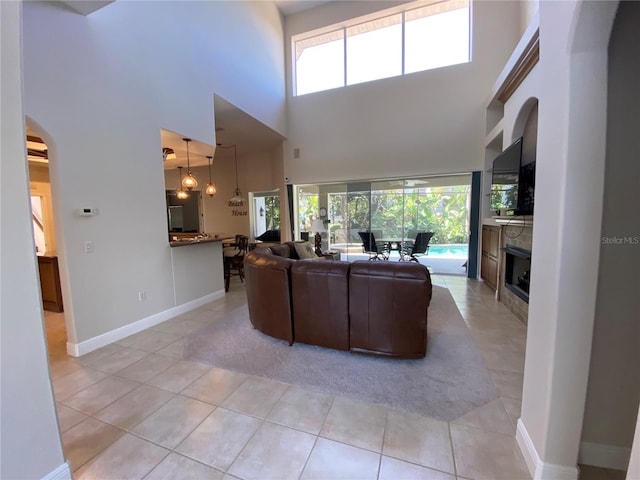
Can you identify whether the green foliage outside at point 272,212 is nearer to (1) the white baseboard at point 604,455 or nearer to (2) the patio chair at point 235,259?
(2) the patio chair at point 235,259

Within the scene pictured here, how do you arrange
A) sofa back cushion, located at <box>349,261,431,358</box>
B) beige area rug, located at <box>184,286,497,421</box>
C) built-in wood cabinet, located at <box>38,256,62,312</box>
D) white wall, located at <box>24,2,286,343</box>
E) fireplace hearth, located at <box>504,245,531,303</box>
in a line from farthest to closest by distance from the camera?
1. built-in wood cabinet, located at <box>38,256,62,312</box>
2. fireplace hearth, located at <box>504,245,531,303</box>
3. white wall, located at <box>24,2,286,343</box>
4. sofa back cushion, located at <box>349,261,431,358</box>
5. beige area rug, located at <box>184,286,497,421</box>

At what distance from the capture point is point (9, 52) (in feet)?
3.69

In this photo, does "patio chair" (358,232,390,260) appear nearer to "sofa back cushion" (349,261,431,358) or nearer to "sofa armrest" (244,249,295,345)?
"sofa armrest" (244,249,295,345)

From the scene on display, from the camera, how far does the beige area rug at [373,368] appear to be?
6.52ft

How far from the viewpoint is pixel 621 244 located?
1.22 metres

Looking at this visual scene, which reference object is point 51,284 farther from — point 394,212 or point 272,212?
point 394,212

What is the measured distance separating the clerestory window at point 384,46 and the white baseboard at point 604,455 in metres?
6.43

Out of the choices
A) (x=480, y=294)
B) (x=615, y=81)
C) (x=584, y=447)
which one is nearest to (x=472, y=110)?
(x=480, y=294)

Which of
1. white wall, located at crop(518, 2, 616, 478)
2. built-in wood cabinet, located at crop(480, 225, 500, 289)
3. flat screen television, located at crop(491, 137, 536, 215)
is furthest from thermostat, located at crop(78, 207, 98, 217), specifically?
built-in wood cabinet, located at crop(480, 225, 500, 289)

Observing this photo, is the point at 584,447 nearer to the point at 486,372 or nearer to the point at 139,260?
the point at 486,372

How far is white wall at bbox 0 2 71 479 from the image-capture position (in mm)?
1120

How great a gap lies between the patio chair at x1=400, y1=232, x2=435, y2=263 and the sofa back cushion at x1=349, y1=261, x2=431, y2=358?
12.9ft

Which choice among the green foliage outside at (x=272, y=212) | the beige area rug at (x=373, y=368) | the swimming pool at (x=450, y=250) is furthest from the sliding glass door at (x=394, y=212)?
the beige area rug at (x=373, y=368)

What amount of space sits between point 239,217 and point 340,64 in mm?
4987
